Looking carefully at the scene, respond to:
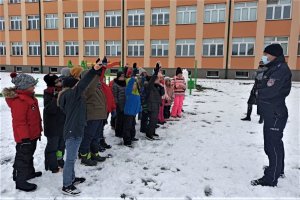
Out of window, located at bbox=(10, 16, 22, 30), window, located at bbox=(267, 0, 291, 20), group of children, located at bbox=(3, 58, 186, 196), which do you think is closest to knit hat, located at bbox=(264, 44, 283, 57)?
group of children, located at bbox=(3, 58, 186, 196)

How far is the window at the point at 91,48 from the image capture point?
2667cm

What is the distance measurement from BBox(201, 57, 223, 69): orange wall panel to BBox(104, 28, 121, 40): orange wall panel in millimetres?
9146

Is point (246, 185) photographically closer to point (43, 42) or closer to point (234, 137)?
point (234, 137)

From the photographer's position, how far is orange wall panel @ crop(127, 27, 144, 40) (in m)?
25.0

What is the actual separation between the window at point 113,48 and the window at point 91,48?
1.15 meters

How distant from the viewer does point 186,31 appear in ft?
77.4

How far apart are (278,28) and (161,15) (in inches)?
413

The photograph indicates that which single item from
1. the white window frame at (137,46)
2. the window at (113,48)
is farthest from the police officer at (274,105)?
the window at (113,48)

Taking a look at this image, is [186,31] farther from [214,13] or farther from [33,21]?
[33,21]

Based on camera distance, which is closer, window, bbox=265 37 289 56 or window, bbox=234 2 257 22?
window, bbox=265 37 289 56

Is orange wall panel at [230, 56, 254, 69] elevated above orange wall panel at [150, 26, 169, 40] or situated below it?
below

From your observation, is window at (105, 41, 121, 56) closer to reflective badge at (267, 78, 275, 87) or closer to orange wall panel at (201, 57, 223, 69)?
orange wall panel at (201, 57, 223, 69)

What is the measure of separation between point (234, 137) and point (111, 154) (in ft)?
10.4

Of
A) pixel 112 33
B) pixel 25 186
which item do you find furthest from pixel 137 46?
pixel 25 186
